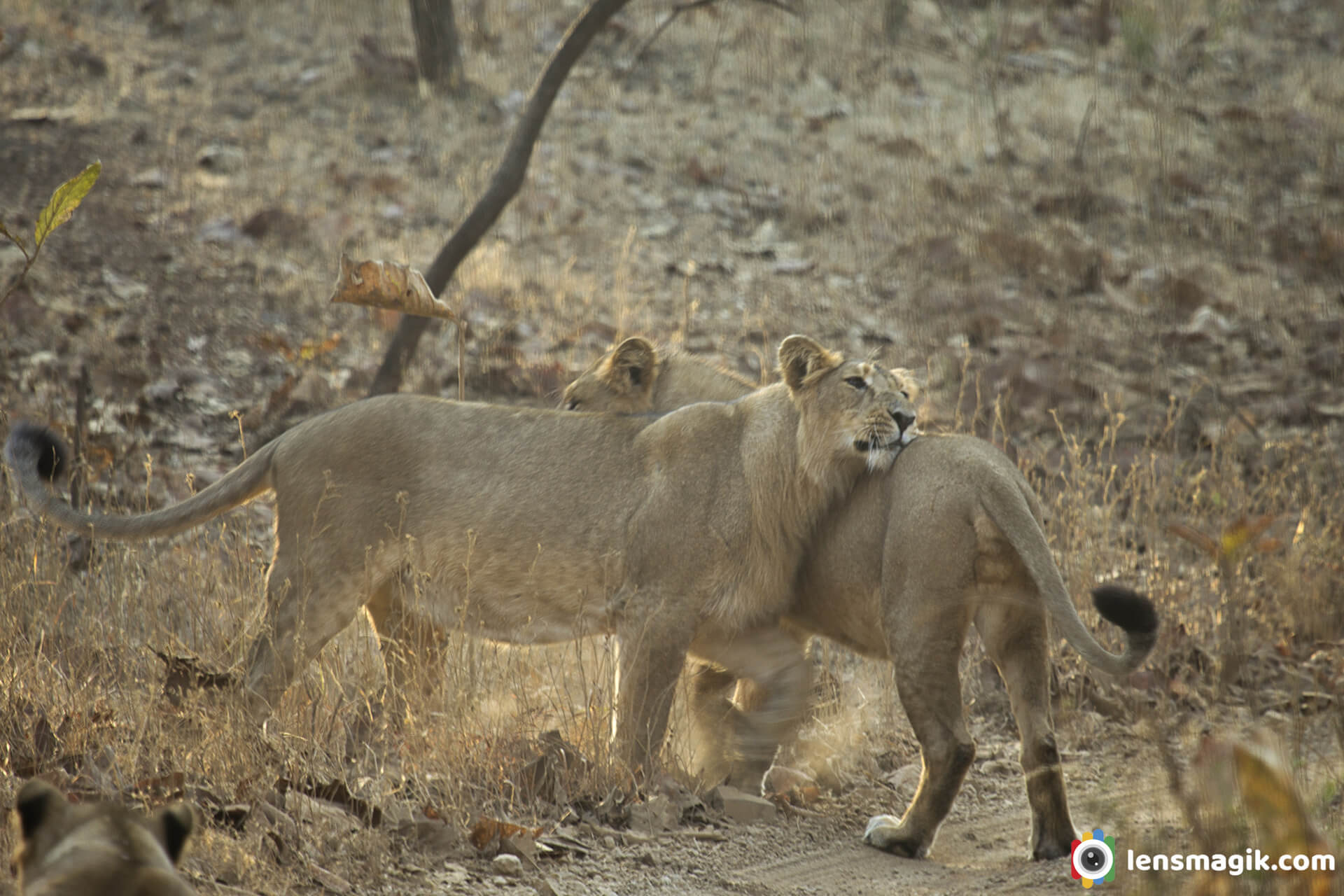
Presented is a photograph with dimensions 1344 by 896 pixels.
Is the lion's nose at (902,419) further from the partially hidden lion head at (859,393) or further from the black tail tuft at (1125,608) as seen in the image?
the black tail tuft at (1125,608)

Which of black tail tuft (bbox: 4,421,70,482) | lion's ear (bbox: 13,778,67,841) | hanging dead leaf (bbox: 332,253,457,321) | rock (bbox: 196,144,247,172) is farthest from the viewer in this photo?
rock (bbox: 196,144,247,172)

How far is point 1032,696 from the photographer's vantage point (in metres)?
4.25

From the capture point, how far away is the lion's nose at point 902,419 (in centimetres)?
460

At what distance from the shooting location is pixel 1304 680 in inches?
240

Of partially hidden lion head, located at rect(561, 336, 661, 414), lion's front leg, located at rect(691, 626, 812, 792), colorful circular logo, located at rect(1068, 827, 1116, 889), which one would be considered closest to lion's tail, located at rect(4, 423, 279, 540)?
partially hidden lion head, located at rect(561, 336, 661, 414)

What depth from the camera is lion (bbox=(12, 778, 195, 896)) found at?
223cm

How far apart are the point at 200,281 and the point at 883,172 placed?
22.4 ft

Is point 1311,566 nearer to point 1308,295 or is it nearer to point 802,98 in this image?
point 1308,295

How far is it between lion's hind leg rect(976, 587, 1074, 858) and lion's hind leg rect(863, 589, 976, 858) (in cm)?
13

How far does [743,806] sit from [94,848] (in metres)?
2.55

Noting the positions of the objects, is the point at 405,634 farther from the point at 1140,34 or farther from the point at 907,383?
the point at 1140,34

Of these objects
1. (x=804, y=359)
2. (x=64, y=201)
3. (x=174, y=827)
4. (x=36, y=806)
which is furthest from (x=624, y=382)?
(x=36, y=806)

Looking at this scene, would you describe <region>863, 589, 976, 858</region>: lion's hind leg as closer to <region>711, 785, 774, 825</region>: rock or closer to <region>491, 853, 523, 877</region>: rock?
<region>711, 785, 774, 825</region>: rock

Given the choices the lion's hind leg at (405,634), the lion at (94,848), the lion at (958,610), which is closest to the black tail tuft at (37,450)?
the lion's hind leg at (405,634)
